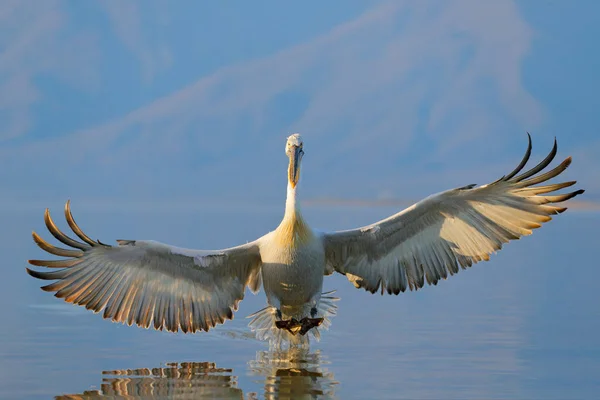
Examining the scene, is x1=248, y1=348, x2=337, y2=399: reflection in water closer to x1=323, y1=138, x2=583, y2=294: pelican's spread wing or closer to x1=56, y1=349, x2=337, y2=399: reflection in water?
x1=56, y1=349, x2=337, y2=399: reflection in water

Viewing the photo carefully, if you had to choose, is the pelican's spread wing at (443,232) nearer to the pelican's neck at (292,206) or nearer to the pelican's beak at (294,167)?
the pelican's neck at (292,206)

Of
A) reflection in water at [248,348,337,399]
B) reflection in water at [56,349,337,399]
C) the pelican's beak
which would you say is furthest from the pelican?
reflection in water at [56,349,337,399]

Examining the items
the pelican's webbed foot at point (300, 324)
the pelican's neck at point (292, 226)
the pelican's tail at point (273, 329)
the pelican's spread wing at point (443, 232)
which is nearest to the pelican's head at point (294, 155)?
the pelican's neck at point (292, 226)

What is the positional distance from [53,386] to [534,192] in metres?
5.08

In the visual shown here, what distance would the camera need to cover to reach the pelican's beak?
11.3 m

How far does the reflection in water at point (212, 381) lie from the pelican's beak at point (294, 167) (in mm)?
1793

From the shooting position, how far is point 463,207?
11.6 meters

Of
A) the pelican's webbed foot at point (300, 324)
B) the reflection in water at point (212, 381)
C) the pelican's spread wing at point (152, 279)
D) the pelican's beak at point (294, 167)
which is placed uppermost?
the pelican's beak at point (294, 167)

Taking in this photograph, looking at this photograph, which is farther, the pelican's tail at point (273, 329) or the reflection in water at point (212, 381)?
the pelican's tail at point (273, 329)

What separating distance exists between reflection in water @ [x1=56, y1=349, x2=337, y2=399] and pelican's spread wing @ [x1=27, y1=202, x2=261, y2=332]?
83 cm

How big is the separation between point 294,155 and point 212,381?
2533 mm

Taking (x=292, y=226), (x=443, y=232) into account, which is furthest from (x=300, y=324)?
(x=443, y=232)

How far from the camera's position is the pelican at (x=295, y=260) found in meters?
11.1

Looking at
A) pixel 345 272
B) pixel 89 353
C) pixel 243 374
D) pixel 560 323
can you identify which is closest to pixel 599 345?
pixel 560 323
